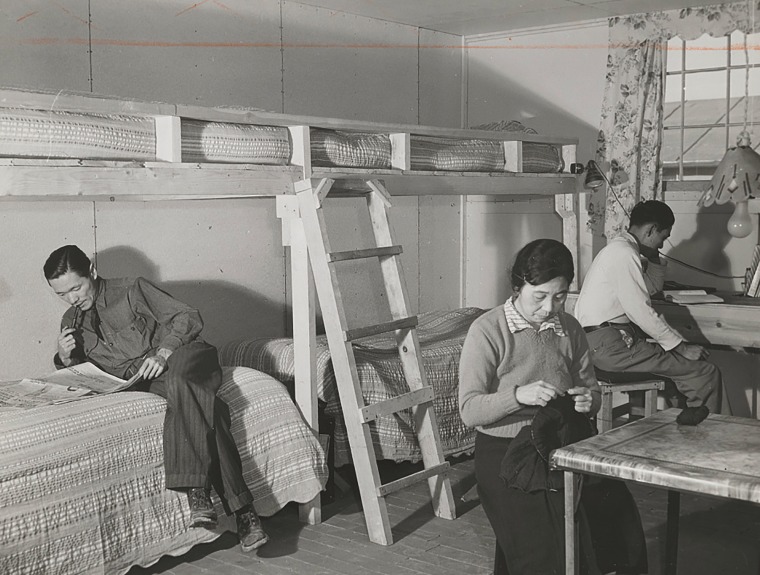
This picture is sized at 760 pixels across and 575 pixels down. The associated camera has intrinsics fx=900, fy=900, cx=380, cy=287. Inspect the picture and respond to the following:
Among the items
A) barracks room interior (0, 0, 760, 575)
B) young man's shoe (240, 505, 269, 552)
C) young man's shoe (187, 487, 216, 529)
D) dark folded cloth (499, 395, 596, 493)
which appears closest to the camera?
dark folded cloth (499, 395, 596, 493)

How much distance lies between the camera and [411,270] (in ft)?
23.4

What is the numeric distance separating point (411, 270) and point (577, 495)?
4.49 metres

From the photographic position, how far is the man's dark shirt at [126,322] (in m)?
4.40

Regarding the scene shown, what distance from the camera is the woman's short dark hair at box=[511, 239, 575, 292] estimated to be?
10.3 ft

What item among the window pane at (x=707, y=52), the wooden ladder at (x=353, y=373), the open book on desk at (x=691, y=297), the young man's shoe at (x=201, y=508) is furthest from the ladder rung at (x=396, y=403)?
the window pane at (x=707, y=52)

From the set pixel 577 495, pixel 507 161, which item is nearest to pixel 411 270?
pixel 507 161

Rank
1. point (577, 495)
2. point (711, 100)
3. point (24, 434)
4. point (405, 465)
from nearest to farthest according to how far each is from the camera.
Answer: point (577, 495) < point (24, 434) < point (405, 465) < point (711, 100)

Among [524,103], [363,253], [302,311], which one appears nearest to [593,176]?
[524,103]

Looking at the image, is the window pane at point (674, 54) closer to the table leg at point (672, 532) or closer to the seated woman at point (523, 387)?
the seated woman at point (523, 387)

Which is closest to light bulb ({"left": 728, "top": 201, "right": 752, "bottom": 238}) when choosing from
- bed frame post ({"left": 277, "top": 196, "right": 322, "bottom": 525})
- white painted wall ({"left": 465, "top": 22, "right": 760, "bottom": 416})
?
white painted wall ({"left": 465, "top": 22, "right": 760, "bottom": 416})

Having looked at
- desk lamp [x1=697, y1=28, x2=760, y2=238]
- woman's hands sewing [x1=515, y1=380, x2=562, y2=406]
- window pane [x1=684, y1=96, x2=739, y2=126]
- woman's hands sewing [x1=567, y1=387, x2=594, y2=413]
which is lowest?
woman's hands sewing [x1=567, y1=387, x2=594, y2=413]

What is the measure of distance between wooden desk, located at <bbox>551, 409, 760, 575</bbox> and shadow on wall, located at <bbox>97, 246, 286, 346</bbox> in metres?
3.27

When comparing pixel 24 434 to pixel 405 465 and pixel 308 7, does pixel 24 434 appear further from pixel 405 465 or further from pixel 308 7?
pixel 308 7

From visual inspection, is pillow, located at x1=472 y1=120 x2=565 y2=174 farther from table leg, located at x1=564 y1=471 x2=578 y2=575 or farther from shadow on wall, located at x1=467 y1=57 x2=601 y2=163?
table leg, located at x1=564 y1=471 x2=578 y2=575
